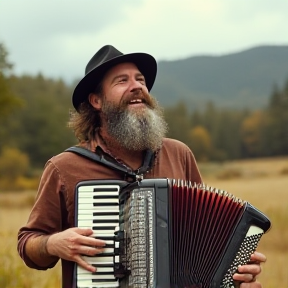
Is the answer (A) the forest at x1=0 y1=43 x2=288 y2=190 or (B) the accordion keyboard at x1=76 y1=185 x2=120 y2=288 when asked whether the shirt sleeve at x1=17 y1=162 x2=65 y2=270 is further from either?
(A) the forest at x1=0 y1=43 x2=288 y2=190

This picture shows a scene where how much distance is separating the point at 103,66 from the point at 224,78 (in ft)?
305

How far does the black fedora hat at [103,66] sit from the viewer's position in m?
3.85

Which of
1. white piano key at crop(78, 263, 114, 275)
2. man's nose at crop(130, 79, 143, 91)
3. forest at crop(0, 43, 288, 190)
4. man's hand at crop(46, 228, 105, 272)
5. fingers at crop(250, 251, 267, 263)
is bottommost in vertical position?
white piano key at crop(78, 263, 114, 275)

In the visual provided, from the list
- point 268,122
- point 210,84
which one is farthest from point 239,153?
point 210,84

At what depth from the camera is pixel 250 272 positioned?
3285 mm

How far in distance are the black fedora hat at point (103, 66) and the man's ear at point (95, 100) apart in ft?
0.09

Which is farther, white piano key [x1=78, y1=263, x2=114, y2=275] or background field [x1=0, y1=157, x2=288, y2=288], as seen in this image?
background field [x1=0, y1=157, x2=288, y2=288]

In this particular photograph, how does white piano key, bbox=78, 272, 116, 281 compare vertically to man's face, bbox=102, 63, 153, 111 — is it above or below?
below

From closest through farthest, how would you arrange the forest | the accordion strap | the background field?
1. the accordion strap
2. the background field
3. the forest

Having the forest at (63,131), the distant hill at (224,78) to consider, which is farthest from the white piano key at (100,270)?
the distant hill at (224,78)

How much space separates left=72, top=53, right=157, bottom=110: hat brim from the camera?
3.86 m

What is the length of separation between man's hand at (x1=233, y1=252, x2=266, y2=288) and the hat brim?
1.31 m

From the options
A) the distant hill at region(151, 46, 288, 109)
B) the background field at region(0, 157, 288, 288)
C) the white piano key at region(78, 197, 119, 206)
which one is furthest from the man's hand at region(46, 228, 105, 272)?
the distant hill at region(151, 46, 288, 109)

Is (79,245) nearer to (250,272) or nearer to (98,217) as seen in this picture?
(98,217)
